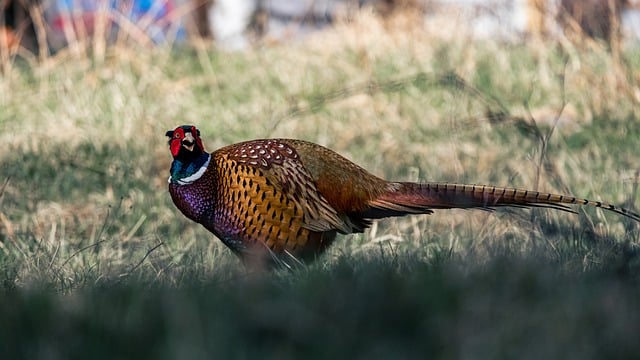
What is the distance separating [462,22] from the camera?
32.2 ft

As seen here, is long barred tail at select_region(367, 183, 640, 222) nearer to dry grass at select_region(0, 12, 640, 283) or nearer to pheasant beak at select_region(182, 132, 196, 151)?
dry grass at select_region(0, 12, 640, 283)

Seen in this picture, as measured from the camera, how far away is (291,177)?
13.2 ft

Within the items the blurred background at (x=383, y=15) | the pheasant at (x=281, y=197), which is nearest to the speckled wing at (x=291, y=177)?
the pheasant at (x=281, y=197)

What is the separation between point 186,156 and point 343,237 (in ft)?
4.03

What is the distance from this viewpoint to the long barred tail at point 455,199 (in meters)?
3.95

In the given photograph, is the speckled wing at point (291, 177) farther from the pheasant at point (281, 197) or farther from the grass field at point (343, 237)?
the grass field at point (343, 237)

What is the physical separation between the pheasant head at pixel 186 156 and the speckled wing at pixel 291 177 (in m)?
0.12

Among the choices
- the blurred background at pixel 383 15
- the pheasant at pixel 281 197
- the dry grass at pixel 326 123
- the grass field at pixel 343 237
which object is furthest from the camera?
the blurred background at pixel 383 15

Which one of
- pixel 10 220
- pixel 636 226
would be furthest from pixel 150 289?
pixel 10 220

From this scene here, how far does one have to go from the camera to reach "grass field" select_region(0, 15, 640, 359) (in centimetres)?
230

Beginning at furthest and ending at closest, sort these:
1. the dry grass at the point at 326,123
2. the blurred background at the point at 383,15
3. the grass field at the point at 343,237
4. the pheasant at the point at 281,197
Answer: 1. the blurred background at the point at 383,15
2. the dry grass at the point at 326,123
3. the pheasant at the point at 281,197
4. the grass field at the point at 343,237

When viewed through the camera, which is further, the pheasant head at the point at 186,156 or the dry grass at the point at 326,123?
the dry grass at the point at 326,123

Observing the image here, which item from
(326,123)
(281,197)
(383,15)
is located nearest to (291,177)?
(281,197)

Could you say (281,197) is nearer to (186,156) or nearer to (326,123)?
(186,156)
